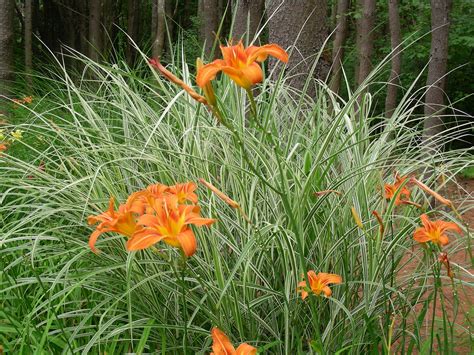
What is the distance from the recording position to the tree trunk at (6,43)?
5969mm

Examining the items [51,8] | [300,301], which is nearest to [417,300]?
[300,301]

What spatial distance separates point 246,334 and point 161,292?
280 millimetres

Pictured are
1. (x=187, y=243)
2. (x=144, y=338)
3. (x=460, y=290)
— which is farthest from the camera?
(x=460, y=290)

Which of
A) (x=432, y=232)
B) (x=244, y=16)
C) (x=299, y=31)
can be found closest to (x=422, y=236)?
(x=432, y=232)

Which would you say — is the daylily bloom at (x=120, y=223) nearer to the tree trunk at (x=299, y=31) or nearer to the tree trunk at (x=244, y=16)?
the tree trunk at (x=299, y=31)

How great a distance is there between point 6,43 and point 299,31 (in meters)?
3.46

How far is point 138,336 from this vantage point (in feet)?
6.37

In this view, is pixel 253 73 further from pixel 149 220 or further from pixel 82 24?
pixel 82 24

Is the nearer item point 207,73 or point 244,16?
point 207,73

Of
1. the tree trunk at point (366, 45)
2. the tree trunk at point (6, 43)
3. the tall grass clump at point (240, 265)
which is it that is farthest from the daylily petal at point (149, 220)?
the tree trunk at point (366, 45)

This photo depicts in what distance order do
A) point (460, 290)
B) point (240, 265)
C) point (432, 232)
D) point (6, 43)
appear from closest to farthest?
point (432, 232), point (240, 265), point (460, 290), point (6, 43)

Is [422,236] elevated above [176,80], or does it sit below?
below

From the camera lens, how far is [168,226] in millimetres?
1169

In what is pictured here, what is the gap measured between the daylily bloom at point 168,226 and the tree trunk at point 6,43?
520 centimetres
